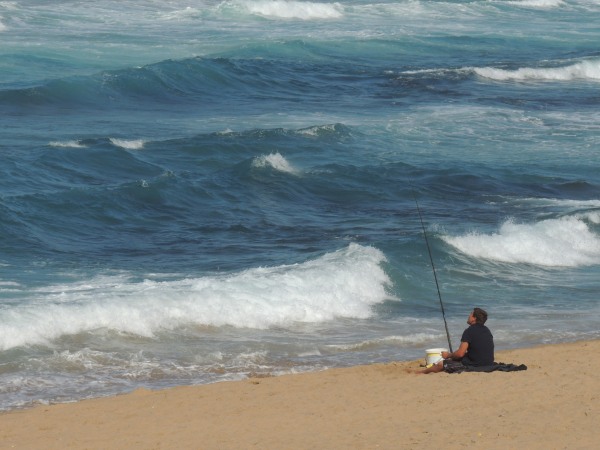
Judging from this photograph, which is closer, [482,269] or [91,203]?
[482,269]

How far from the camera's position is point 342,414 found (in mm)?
10195

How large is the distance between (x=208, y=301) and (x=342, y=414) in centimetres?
438

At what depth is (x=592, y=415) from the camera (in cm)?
998

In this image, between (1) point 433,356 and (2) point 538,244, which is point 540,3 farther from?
(1) point 433,356

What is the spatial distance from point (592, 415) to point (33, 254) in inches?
359

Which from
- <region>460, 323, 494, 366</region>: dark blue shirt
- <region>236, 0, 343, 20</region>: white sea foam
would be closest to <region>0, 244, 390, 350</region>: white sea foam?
<region>460, 323, 494, 366</region>: dark blue shirt

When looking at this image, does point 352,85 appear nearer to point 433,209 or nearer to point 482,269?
point 433,209

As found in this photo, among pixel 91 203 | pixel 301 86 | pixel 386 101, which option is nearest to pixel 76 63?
pixel 301 86

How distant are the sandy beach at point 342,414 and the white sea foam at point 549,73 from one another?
25539 mm

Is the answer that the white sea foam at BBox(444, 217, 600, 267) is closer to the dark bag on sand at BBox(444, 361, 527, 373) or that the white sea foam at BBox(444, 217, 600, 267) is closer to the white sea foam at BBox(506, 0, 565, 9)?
the dark bag on sand at BBox(444, 361, 527, 373)

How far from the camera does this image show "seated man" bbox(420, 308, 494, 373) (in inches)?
450

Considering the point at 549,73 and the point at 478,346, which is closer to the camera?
the point at 478,346

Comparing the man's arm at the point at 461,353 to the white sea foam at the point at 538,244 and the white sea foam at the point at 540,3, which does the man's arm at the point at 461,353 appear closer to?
the white sea foam at the point at 538,244

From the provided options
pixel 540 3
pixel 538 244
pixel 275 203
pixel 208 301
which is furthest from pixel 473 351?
pixel 540 3
